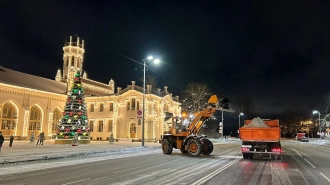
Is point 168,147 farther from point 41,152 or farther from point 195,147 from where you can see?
point 41,152

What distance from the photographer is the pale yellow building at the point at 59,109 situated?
40875mm

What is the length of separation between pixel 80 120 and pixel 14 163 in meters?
19.5

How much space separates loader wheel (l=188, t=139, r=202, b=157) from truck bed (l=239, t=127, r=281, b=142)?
114 inches

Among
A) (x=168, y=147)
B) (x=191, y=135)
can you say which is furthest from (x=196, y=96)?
(x=191, y=135)

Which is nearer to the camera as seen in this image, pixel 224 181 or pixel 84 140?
pixel 224 181

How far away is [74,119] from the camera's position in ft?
107

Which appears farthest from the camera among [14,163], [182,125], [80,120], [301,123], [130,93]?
[301,123]

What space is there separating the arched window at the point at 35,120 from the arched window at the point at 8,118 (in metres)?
3.17

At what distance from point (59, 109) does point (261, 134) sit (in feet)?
137

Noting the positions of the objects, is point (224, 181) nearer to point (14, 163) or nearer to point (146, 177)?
point (146, 177)

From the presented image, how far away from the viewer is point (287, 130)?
307ft

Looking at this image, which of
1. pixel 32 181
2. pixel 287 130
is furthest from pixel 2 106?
pixel 287 130

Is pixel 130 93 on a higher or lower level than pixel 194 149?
higher

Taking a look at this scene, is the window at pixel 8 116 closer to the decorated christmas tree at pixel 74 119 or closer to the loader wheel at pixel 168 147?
the decorated christmas tree at pixel 74 119
